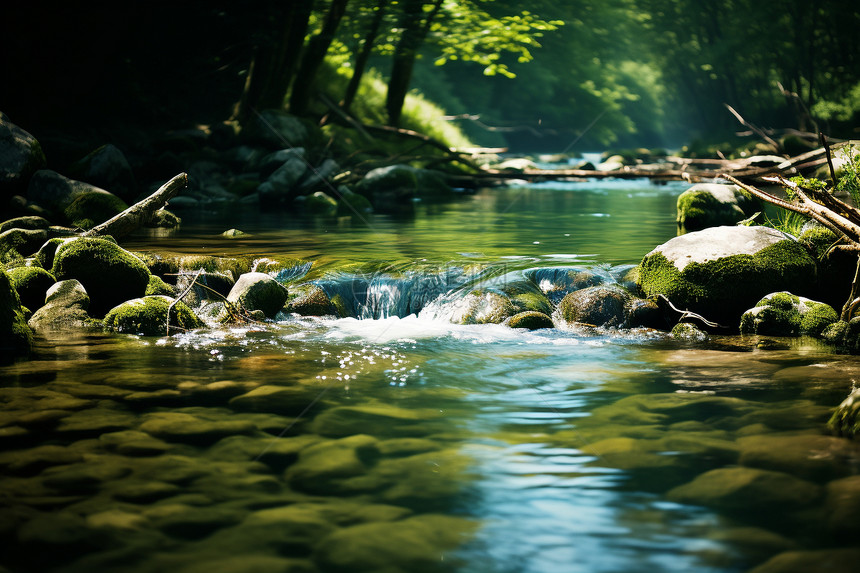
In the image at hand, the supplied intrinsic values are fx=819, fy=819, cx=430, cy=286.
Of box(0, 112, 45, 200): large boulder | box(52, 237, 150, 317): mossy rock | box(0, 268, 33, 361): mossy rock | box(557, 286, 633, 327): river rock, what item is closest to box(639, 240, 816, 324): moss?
box(557, 286, 633, 327): river rock

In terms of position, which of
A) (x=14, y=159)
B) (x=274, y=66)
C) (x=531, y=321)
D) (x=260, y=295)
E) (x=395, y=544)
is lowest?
(x=395, y=544)

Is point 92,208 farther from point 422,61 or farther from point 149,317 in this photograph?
point 422,61

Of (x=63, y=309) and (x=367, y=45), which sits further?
(x=367, y=45)

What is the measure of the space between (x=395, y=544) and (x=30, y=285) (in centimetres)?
650

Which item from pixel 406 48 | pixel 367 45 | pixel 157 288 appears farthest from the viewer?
pixel 406 48

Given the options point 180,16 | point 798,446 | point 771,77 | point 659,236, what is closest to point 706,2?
point 771,77

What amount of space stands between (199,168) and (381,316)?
43.9 ft

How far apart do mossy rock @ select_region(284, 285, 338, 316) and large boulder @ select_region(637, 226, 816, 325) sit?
11.1ft

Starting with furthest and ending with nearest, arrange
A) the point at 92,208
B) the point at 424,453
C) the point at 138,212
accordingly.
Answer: the point at 92,208 < the point at 138,212 < the point at 424,453

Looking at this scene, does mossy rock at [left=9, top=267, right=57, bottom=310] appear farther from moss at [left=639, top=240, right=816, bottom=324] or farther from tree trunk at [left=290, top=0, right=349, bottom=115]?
tree trunk at [left=290, top=0, right=349, bottom=115]

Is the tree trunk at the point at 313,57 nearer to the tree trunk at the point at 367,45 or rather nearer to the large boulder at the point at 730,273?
the tree trunk at the point at 367,45

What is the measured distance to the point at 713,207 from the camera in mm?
12516

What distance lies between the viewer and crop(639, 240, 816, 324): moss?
7930mm

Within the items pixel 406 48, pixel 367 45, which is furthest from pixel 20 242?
pixel 406 48
